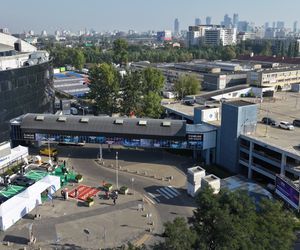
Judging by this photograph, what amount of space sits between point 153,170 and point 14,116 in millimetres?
25018

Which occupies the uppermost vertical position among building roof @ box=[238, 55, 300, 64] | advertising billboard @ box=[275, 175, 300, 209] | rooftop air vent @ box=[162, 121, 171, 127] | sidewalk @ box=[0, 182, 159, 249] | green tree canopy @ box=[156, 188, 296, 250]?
building roof @ box=[238, 55, 300, 64]

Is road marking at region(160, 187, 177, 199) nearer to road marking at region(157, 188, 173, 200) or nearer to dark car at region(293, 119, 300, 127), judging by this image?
road marking at region(157, 188, 173, 200)

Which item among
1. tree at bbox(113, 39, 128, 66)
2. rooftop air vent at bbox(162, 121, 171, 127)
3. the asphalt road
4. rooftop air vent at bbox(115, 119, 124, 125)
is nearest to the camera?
the asphalt road

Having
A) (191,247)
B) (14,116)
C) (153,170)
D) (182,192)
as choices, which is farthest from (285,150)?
(14,116)

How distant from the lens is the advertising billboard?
36031 mm

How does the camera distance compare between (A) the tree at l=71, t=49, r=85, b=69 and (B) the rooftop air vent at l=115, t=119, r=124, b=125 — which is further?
(A) the tree at l=71, t=49, r=85, b=69

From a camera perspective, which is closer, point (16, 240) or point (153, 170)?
point (16, 240)

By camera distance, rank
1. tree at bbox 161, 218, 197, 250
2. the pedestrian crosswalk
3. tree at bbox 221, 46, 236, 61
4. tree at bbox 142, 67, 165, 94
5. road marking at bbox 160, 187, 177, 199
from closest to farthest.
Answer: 1. tree at bbox 161, 218, 197, 250
2. the pedestrian crosswalk
3. road marking at bbox 160, 187, 177, 199
4. tree at bbox 142, 67, 165, 94
5. tree at bbox 221, 46, 236, 61

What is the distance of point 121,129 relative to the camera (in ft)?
167

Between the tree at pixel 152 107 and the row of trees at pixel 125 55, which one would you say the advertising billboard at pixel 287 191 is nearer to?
the tree at pixel 152 107

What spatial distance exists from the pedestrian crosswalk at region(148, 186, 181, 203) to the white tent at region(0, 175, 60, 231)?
37.5 feet

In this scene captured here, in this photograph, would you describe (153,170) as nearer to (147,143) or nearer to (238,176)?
(147,143)

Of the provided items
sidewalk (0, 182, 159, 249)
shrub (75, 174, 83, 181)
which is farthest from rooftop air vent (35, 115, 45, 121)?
sidewalk (0, 182, 159, 249)

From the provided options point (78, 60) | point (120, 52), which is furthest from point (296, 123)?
point (120, 52)
